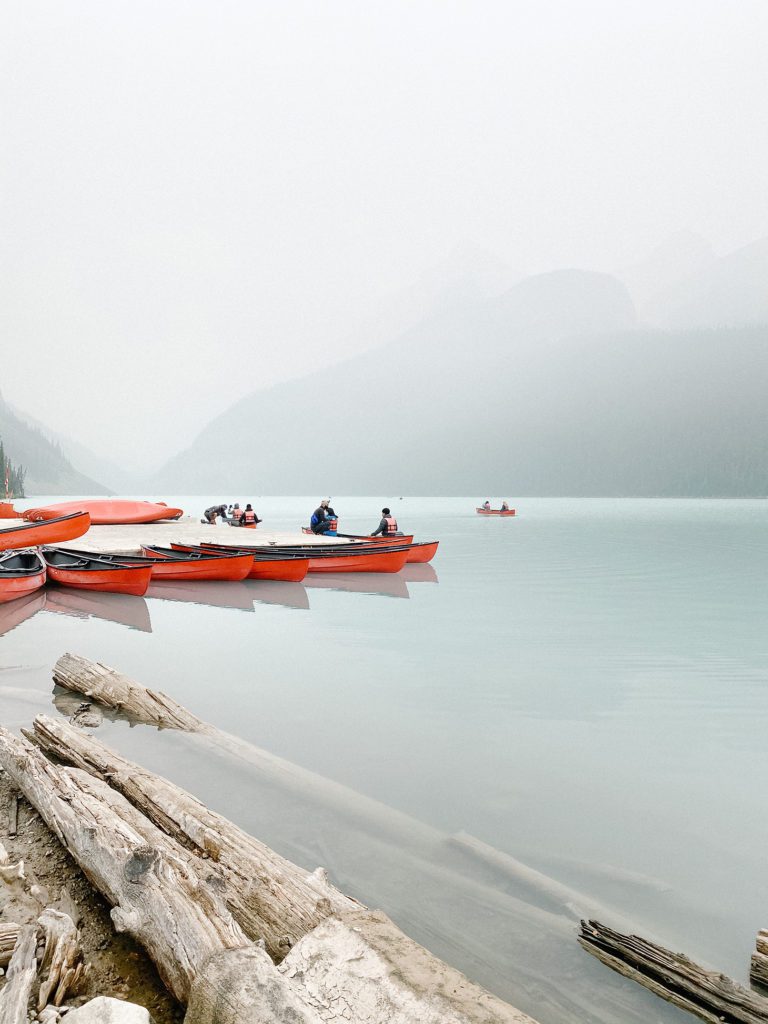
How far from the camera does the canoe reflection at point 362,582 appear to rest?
2450 cm

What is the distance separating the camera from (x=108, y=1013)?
296 centimetres

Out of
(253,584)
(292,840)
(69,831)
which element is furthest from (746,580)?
(69,831)

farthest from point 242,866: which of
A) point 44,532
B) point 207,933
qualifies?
point 44,532

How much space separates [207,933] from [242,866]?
35.5 inches

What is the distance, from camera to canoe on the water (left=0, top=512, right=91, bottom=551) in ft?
80.4

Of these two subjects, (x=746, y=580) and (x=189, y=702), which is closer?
(x=189, y=702)

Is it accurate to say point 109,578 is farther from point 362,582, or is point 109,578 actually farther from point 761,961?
point 761,961

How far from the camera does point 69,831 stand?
4602mm

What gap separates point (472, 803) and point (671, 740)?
384 cm

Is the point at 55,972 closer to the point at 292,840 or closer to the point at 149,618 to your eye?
the point at 292,840

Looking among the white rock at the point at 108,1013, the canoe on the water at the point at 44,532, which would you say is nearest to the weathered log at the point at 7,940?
the white rock at the point at 108,1013

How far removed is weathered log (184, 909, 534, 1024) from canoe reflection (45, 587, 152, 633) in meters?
14.4

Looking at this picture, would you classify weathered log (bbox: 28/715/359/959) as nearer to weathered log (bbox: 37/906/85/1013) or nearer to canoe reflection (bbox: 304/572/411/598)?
weathered log (bbox: 37/906/85/1013)

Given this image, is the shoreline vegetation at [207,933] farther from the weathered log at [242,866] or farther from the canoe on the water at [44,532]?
the canoe on the water at [44,532]
